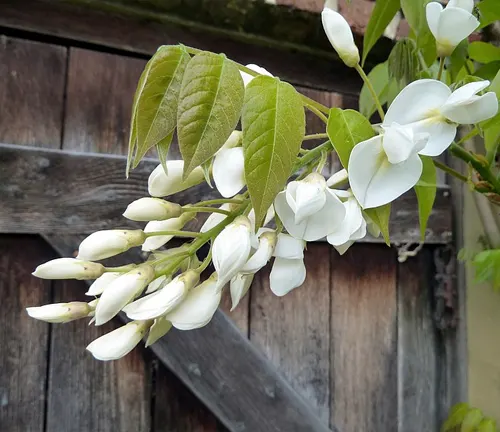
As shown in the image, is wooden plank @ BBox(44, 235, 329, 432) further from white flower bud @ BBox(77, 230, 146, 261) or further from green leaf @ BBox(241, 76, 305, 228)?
green leaf @ BBox(241, 76, 305, 228)

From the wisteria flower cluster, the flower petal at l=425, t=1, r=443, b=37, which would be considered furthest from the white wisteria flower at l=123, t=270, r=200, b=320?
the flower petal at l=425, t=1, r=443, b=37

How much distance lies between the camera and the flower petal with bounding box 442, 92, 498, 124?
254 mm

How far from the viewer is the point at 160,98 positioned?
254 mm

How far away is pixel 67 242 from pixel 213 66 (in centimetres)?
51

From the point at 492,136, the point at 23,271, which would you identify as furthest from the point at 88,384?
the point at 492,136

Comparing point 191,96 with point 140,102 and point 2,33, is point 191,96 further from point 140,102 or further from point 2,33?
point 2,33

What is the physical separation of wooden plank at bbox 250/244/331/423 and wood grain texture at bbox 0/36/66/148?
0.44m

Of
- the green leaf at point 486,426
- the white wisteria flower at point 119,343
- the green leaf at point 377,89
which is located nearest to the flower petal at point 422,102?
the white wisteria flower at point 119,343

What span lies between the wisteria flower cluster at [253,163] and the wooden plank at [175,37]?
507mm

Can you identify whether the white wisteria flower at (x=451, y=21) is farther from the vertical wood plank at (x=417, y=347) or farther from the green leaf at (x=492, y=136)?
the vertical wood plank at (x=417, y=347)

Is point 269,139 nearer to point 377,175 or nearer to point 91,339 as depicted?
point 377,175

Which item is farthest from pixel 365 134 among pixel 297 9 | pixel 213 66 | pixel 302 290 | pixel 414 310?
pixel 414 310

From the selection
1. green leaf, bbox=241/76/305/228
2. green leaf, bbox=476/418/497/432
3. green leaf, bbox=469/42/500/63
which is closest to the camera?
green leaf, bbox=241/76/305/228

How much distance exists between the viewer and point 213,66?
248mm
